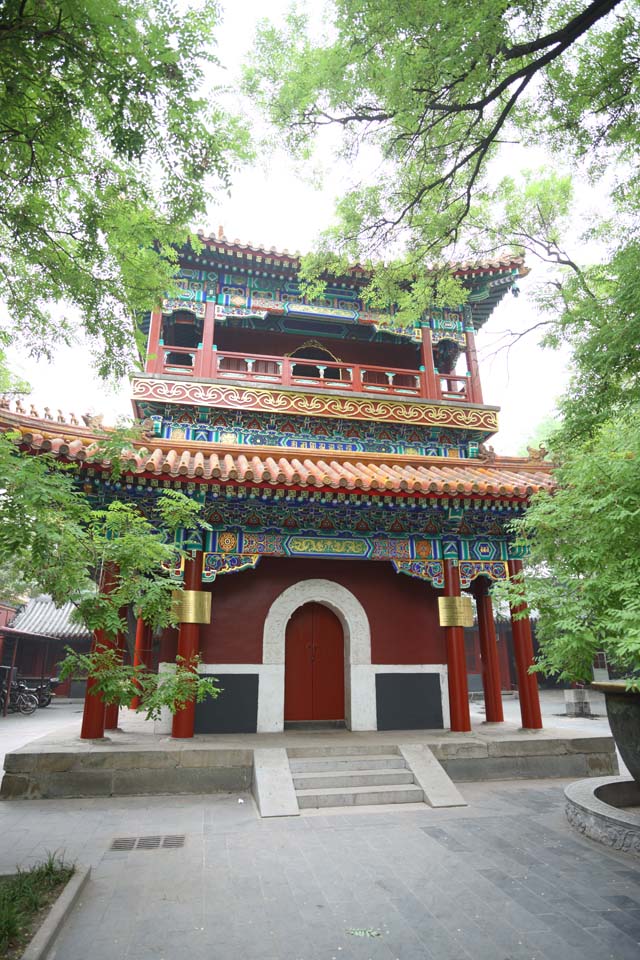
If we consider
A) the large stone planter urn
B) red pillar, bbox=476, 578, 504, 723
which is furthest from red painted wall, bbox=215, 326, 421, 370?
the large stone planter urn

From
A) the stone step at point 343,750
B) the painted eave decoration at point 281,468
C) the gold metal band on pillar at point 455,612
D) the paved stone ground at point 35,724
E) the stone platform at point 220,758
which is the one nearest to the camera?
the stone platform at point 220,758

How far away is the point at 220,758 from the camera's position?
20.3 ft

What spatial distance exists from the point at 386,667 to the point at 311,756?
2.03 metres

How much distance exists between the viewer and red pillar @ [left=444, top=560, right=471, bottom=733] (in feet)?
24.6

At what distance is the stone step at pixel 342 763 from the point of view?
6.23 m

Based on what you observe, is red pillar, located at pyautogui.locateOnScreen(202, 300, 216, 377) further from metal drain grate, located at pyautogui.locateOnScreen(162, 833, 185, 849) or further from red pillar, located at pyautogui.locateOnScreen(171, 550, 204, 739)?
metal drain grate, located at pyautogui.locateOnScreen(162, 833, 185, 849)

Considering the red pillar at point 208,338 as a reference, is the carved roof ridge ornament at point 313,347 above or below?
above

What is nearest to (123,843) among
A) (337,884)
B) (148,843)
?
(148,843)

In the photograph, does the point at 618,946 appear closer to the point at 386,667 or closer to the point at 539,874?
the point at 539,874

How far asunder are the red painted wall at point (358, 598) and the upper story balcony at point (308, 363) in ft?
10.4

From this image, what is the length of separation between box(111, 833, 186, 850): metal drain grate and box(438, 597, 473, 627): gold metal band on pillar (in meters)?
4.35

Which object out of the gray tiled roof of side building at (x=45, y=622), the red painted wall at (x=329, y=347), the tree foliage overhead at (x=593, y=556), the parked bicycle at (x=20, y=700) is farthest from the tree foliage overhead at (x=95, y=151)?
the gray tiled roof of side building at (x=45, y=622)

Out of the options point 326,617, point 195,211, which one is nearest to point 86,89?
point 195,211

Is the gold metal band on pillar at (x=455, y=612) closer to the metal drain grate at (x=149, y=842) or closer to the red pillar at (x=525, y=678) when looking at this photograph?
the red pillar at (x=525, y=678)
